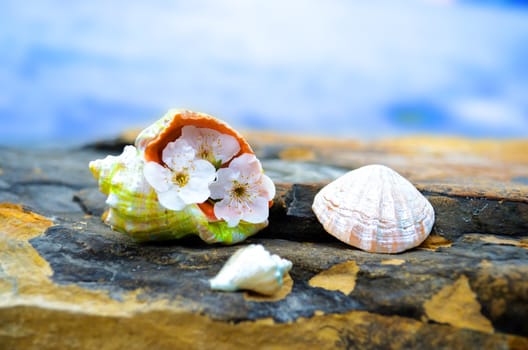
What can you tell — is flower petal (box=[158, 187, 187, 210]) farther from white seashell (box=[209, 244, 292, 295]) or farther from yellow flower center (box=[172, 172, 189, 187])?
white seashell (box=[209, 244, 292, 295])

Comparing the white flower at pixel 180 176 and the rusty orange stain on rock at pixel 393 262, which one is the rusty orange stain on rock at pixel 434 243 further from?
the white flower at pixel 180 176

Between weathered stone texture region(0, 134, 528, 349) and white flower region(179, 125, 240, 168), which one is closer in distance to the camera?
weathered stone texture region(0, 134, 528, 349)

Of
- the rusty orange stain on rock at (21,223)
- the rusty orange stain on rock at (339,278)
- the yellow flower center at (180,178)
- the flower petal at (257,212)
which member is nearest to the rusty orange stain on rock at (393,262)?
the rusty orange stain on rock at (339,278)

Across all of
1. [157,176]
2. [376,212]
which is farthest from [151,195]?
[376,212]

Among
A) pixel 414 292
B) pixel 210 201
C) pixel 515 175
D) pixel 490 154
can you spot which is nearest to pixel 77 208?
pixel 210 201

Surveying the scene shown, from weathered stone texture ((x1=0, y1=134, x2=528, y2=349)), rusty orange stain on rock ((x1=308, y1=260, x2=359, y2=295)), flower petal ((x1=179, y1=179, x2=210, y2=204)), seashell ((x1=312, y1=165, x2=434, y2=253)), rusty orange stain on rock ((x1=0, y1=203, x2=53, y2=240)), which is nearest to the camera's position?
weathered stone texture ((x1=0, y1=134, x2=528, y2=349))

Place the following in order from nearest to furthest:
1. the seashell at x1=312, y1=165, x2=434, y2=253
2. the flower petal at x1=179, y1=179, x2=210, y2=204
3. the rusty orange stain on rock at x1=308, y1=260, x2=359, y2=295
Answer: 1. the rusty orange stain on rock at x1=308, y1=260, x2=359, y2=295
2. the flower petal at x1=179, y1=179, x2=210, y2=204
3. the seashell at x1=312, y1=165, x2=434, y2=253

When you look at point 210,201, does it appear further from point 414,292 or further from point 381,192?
point 414,292

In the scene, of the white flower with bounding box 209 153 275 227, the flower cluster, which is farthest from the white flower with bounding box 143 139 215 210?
the white flower with bounding box 209 153 275 227
